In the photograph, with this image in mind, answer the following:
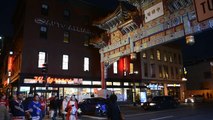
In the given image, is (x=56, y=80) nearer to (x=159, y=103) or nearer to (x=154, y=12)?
(x=159, y=103)

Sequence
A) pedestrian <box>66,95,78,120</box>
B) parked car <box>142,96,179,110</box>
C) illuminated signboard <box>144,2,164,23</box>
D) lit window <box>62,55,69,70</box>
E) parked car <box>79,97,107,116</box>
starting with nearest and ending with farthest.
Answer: pedestrian <box>66,95,78,120</box>
illuminated signboard <box>144,2,164,23</box>
parked car <box>79,97,107,116</box>
parked car <box>142,96,179,110</box>
lit window <box>62,55,69,70</box>

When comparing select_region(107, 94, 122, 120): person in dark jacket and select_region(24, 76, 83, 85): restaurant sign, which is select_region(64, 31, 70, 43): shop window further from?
select_region(107, 94, 122, 120): person in dark jacket

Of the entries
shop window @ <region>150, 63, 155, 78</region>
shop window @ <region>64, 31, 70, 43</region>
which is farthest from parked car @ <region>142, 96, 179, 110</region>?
shop window @ <region>64, 31, 70, 43</region>

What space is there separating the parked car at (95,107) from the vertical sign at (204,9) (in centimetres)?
1926

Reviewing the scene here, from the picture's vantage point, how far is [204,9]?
5.92 feet

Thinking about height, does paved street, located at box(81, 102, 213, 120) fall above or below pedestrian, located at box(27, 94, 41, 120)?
below

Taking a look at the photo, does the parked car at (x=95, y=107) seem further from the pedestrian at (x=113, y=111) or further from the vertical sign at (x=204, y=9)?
the vertical sign at (x=204, y=9)

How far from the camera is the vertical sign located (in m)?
1.74

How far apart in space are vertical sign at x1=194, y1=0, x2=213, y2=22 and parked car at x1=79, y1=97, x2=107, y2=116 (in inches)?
758

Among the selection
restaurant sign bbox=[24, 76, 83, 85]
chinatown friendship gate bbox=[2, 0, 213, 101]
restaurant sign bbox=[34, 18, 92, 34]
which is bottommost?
restaurant sign bbox=[24, 76, 83, 85]

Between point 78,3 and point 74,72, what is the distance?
11.5 metres

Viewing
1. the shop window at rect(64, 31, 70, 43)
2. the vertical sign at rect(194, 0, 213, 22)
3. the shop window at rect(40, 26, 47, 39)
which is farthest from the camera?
the shop window at rect(64, 31, 70, 43)

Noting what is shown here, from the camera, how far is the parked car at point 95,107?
20.3 metres

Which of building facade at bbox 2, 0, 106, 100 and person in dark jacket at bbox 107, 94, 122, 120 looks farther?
building facade at bbox 2, 0, 106, 100
